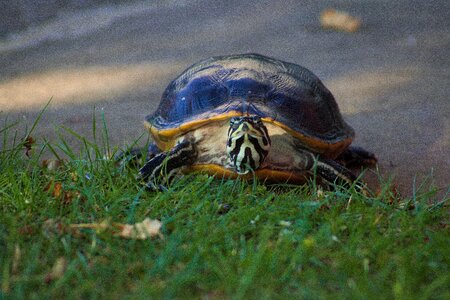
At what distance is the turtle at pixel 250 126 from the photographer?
3125 millimetres

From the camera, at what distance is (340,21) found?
22.1 feet

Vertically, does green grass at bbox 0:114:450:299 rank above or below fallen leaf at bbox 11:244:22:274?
below

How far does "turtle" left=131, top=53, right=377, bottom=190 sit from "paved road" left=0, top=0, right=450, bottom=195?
22.1 inches

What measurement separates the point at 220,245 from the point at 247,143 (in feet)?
3.34

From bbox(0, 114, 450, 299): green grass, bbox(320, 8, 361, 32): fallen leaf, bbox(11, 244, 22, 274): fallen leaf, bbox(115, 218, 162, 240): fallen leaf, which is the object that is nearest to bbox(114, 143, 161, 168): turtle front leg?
bbox(0, 114, 450, 299): green grass

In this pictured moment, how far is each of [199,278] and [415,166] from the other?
2282mm

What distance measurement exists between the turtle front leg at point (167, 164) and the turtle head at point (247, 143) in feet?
0.94

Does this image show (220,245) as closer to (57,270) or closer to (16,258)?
(57,270)

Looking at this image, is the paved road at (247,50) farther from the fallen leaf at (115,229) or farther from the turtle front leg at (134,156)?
the fallen leaf at (115,229)

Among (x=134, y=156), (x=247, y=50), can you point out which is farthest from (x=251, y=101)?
(x=247, y=50)

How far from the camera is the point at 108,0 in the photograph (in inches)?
287

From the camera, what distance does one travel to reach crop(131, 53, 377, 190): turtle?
3.12m

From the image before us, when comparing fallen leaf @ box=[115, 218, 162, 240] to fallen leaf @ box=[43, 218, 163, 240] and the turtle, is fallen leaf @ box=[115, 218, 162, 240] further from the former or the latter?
the turtle

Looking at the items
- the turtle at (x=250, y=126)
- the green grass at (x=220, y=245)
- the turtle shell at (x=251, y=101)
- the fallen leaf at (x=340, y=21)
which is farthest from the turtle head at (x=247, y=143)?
the fallen leaf at (x=340, y=21)
